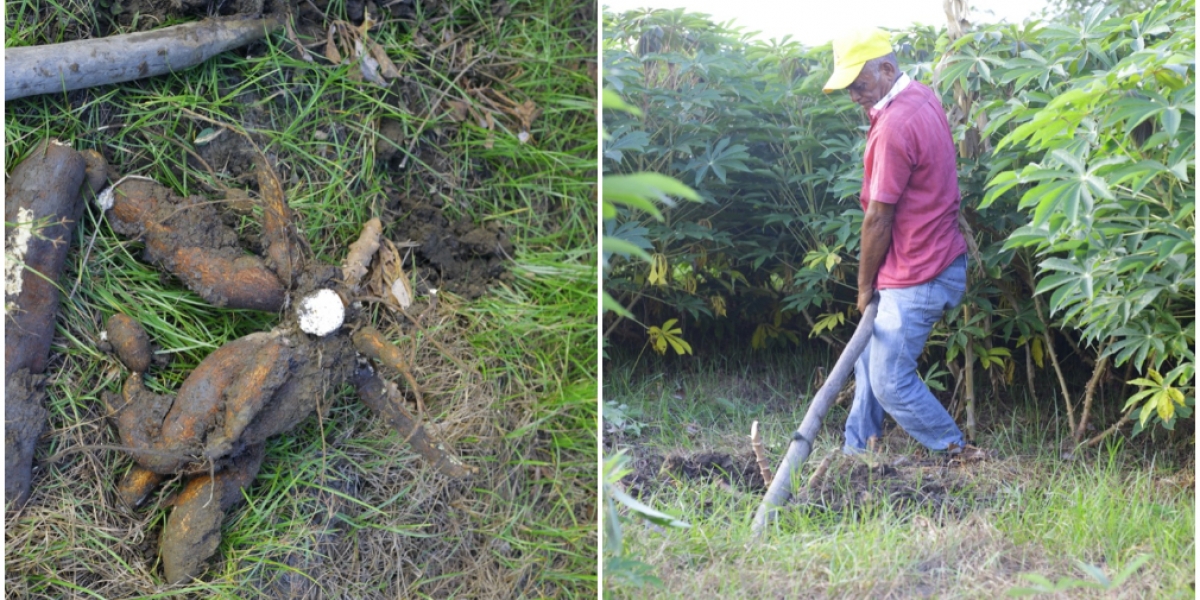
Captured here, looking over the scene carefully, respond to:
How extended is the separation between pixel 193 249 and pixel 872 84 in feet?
3.89

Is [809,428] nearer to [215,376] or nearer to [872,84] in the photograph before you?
[872,84]

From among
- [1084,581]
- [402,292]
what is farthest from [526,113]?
[1084,581]

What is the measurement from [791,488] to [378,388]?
0.79 meters

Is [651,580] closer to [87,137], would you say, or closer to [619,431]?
[619,431]

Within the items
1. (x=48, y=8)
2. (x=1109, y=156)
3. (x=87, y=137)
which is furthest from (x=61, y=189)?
(x=1109, y=156)

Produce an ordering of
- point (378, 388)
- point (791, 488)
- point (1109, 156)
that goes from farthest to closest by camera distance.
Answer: point (378, 388) → point (791, 488) → point (1109, 156)

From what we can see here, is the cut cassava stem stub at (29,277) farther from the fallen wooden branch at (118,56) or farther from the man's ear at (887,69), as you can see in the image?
the man's ear at (887,69)

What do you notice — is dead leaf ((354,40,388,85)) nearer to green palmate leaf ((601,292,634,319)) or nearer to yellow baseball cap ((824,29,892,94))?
green palmate leaf ((601,292,634,319))

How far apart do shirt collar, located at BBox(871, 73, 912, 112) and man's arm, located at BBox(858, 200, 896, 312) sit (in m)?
0.14

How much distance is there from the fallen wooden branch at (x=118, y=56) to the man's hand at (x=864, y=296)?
4.03 feet

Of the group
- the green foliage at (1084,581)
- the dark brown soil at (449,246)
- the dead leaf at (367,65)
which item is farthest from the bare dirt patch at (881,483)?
the dead leaf at (367,65)

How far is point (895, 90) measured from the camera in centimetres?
121

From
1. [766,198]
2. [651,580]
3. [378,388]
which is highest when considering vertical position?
[766,198]

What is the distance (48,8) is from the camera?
157cm
